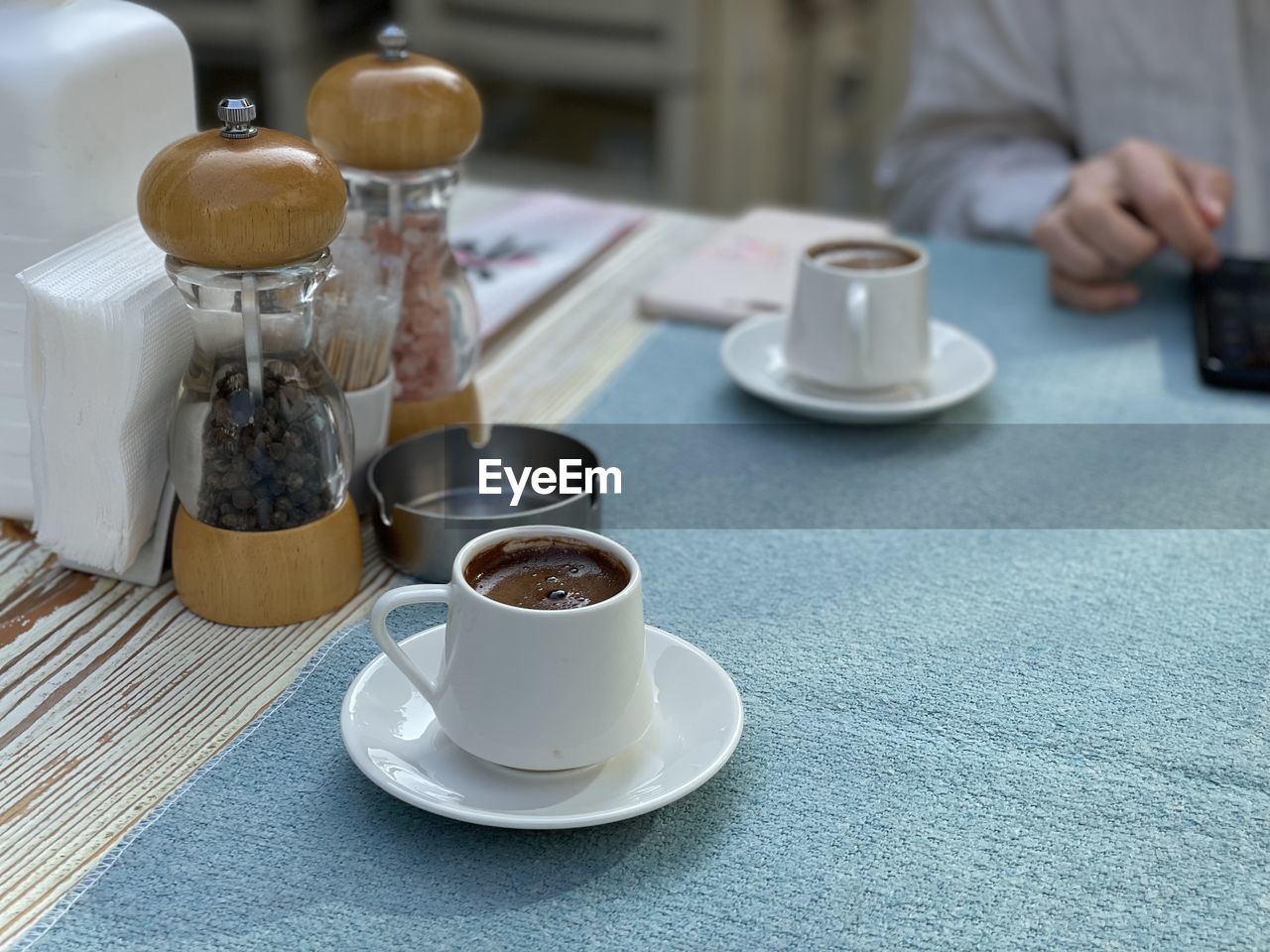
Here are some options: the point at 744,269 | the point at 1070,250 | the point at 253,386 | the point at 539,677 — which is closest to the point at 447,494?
the point at 253,386

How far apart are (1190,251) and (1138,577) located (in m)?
0.46

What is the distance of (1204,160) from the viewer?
51.0 inches

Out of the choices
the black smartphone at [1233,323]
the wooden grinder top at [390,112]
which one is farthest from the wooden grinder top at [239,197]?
the black smartphone at [1233,323]

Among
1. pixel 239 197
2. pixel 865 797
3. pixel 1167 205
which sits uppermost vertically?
pixel 239 197

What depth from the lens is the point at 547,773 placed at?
50 cm

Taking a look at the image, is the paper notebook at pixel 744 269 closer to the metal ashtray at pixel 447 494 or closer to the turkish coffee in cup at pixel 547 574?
the metal ashtray at pixel 447 494

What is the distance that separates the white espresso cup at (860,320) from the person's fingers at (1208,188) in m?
0.33

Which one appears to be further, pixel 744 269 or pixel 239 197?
pixel 744 269

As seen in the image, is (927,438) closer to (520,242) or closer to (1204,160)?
(520,242)

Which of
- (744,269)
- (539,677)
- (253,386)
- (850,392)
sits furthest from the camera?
(744,269)

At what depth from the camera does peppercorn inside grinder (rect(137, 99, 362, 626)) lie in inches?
21.1

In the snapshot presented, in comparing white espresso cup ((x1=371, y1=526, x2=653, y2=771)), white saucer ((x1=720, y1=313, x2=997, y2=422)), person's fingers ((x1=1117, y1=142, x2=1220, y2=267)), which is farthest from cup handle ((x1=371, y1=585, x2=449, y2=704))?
person's fingers ((x1=1117, y1=142, x2=1220, y2=267))

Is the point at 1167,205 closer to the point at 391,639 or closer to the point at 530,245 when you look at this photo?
the point at 530,245
